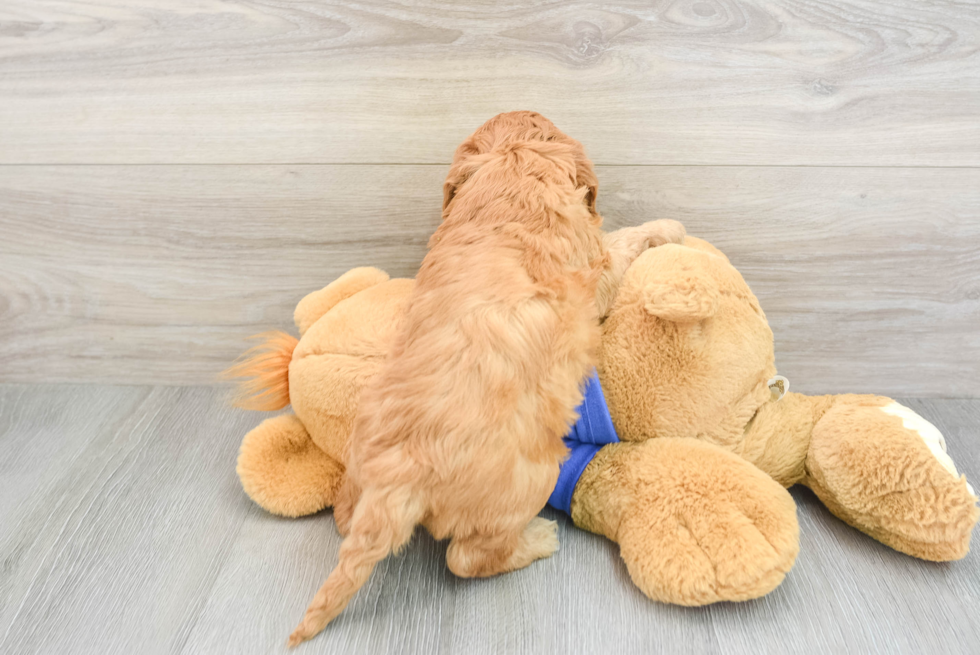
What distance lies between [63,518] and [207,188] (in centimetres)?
50

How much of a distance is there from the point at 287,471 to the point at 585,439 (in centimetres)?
39

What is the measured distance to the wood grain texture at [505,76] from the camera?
892 mm

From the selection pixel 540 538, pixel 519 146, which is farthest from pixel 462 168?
pixel 540 538

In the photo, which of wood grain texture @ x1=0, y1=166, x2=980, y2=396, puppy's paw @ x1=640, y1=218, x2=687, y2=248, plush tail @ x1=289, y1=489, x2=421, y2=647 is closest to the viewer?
→ plush tail @ x1=289, y1=489, x2=421, y2=647

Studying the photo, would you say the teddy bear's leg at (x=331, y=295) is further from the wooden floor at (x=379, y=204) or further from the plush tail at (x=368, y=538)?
the plush tail at (x=368, y=538)

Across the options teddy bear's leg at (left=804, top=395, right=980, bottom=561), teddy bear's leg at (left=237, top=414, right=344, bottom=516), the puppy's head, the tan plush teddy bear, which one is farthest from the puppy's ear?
teddy bear's leg at (left=804, top=395, right=980, bottom=561)

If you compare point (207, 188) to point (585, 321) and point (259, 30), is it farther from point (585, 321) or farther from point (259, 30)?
point (585, 321)

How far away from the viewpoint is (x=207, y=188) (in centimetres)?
102

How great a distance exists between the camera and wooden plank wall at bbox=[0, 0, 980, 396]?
901 mm

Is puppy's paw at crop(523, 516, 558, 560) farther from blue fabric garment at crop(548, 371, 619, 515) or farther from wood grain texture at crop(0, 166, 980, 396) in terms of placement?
wood grain texture at crop(0, 166, 980, 396)

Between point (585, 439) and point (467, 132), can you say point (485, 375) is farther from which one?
point (467, 132)

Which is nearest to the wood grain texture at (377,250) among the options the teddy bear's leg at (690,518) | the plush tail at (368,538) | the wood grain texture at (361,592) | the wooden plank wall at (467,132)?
the wooden plank wall at (467,132)

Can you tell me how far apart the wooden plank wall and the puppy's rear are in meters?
0.25

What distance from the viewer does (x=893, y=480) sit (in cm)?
73
